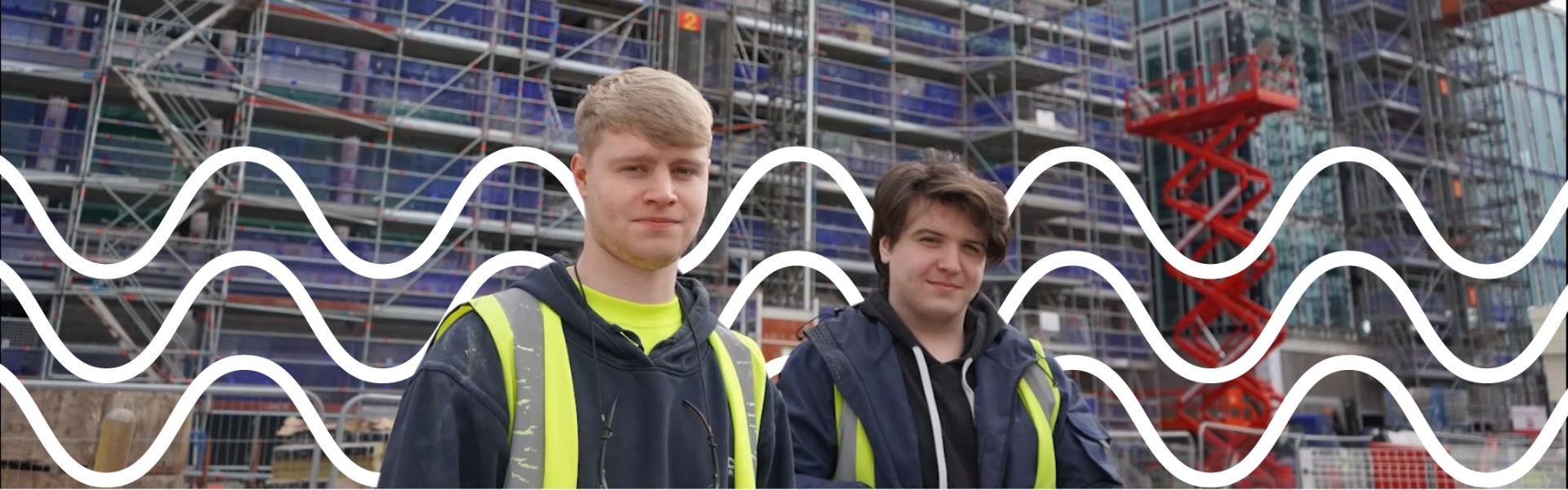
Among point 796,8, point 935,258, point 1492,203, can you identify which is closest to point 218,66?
point 796,8

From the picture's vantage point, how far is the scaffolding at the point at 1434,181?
22172 millimetres

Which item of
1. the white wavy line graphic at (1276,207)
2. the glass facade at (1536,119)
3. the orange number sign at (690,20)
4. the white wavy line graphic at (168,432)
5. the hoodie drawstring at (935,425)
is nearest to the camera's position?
the hoodie drawstring at (935,425)

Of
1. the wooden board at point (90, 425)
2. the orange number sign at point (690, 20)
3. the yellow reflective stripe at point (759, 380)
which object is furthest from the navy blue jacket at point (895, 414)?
the orange number sign at point (690, 20)

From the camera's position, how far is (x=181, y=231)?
43.3 feet

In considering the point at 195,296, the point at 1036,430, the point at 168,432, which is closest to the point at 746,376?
the point at 1036,430

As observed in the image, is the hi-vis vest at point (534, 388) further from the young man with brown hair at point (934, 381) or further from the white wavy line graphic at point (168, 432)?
the white wavy line graphic at point (168, 432)

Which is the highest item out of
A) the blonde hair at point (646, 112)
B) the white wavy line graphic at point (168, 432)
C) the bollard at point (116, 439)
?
the blonde hair at point (646, 112)

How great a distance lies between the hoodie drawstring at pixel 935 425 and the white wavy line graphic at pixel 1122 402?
0.81 m

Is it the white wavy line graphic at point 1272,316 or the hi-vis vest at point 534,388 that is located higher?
the white wavy line graphic at point 1272,316

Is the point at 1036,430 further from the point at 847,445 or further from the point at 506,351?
the point at 506,351

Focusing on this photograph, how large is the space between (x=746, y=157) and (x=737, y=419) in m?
14.6

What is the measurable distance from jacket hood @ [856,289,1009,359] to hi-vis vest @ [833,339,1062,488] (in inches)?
3.8

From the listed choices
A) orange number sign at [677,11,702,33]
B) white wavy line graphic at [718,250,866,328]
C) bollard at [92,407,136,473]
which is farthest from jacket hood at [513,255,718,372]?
orange number sign at [677,11,702,33]

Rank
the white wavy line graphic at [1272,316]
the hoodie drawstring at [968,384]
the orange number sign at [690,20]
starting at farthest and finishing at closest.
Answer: the orange number sign at [690,20] → the white wavy line graphic at [1272,316] → the hoodie drawstring at [968,384]
